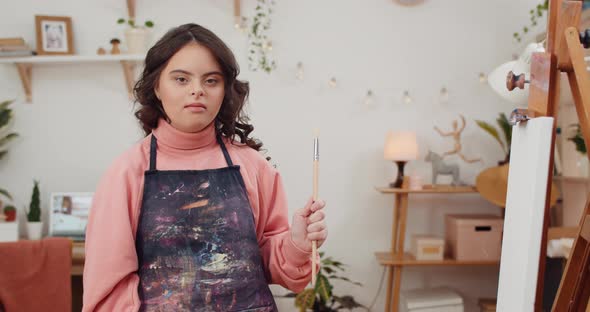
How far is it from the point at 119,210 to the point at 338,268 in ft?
7.43

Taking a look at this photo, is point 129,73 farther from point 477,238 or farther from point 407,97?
point 477,238

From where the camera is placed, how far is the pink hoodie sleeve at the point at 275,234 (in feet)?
3.89

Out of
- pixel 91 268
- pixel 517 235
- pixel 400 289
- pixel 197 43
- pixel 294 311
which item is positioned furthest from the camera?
pixel 400 289

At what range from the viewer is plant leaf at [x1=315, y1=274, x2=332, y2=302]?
2883 mm

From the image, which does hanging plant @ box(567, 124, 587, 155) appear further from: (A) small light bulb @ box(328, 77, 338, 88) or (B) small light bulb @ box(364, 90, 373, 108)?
(A) small light bulb @ box(328, 77, 338, 88)

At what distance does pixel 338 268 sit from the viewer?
3.16 m

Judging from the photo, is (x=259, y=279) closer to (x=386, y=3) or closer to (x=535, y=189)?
(x=535, y=189)

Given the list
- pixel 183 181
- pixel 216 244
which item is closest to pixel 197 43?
pixel 183 181

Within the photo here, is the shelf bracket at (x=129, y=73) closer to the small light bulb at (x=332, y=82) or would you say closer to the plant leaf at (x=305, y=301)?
the small light bulb at (x=332, y=82)

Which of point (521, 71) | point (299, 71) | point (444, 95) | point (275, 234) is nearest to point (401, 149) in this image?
point (444, 95)

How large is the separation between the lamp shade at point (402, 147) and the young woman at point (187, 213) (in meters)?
1.81

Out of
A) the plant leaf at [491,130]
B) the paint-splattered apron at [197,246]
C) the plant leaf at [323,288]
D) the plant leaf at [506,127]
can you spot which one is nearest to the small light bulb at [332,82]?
the plant leaf at [491,130]

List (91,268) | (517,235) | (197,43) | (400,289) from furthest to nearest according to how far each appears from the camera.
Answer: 1. (400,289)
2. (517,235)
3. (197,43)
4. (91,268)

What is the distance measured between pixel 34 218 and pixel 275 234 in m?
2.16
